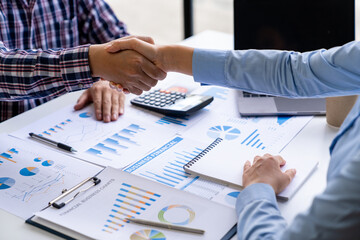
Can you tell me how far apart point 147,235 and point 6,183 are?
388 mm

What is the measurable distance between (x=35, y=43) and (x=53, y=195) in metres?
0.87

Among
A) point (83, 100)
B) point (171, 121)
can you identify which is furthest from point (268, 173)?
point (83, 100)

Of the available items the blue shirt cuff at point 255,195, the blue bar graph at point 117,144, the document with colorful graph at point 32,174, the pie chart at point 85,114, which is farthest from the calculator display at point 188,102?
the blue shirt cuff at point 255,195

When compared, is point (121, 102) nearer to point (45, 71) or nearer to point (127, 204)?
point (45, 71)

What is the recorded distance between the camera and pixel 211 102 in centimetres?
149

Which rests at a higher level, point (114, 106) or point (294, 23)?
point (294, 23)

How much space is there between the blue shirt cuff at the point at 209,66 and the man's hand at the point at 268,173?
0.80 feet

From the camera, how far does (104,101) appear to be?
143cm

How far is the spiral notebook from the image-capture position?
1.07 m

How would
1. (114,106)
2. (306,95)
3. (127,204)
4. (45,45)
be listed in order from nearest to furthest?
(127,204), (306,95), (114,106), (45,45)

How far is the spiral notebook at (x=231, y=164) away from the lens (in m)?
1.07

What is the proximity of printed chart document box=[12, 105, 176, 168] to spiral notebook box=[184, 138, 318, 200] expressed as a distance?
15 centimetres

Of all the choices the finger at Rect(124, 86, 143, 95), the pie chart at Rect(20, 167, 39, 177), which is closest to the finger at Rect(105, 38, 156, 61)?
the finger at Rect(124, 86, 143, 95)

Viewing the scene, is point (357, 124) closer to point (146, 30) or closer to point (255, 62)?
point (255, 62)
